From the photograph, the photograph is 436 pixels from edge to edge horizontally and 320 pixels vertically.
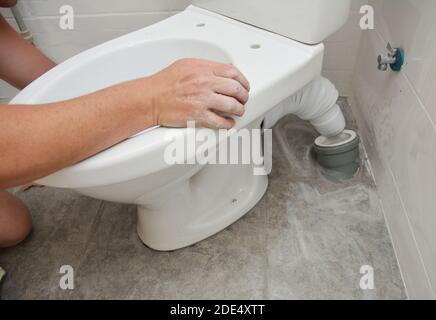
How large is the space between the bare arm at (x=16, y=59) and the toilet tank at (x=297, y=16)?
1.31 feet

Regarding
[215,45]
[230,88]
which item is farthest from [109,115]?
[215,45]

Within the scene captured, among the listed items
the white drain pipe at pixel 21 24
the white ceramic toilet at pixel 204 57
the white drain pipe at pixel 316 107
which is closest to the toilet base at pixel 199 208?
the white ceramic toilet at pixel 204 57

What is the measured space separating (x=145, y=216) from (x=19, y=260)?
1.02 ft

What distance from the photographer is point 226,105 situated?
1.35 ft

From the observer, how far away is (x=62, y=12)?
2.84ft

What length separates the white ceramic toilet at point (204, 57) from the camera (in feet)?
1.35

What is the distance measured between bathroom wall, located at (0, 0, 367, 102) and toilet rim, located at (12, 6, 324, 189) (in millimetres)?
238

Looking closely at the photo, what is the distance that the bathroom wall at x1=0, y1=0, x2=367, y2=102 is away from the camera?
85 cm

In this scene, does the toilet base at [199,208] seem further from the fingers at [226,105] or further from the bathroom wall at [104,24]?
the bathroom wall at [104,24]

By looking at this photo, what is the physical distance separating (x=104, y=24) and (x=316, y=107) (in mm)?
594

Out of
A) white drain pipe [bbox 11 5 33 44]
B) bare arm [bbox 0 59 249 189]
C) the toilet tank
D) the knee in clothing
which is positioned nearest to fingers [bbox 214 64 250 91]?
bare arm [bbox 0 59 249 189]

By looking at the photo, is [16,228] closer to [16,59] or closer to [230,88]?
[16,59]
